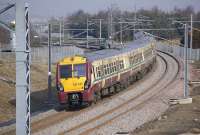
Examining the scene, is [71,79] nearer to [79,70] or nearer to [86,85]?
[79,70]

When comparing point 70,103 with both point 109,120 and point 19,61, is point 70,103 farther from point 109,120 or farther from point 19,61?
point 19,61

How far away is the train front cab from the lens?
3138 cm

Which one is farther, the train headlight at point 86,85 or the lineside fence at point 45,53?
the lineside fence at point 45,53

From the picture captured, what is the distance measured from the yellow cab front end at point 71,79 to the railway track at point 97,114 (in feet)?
3.00

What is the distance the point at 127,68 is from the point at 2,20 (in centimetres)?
2677

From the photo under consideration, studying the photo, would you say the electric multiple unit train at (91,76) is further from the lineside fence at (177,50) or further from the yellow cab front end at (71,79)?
the lineside fence at (177,50)

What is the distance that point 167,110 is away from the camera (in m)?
33.1

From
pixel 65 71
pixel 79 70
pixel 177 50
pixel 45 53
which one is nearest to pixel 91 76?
pixel 79 70

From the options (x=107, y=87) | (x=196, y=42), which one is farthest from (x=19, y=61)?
(x=196, y=42)

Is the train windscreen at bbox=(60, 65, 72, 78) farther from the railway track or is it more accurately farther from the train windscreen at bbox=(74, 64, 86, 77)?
the railway track

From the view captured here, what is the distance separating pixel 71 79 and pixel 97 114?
106 inches

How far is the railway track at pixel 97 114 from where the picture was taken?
25.9 metres

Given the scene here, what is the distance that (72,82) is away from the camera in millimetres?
31453

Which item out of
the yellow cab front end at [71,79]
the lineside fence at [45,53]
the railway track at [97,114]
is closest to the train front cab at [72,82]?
the yellow cab front end at [71,79]
